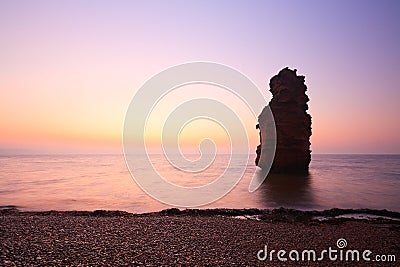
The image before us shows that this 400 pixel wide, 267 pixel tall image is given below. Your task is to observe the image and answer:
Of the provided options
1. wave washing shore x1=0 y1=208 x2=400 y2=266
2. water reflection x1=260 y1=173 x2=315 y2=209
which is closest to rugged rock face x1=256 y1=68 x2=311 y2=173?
water reflection x1=260 y1=173 x2=315 y2=209

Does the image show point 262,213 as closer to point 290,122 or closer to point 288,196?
point 288,196

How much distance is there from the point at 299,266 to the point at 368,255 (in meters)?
2.94

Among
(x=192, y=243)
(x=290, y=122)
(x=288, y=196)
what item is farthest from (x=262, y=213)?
(x=290, y=122)

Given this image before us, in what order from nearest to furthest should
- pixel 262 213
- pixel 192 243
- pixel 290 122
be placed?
pixel 192 243 < pixel 262 213 < pixel 290 122

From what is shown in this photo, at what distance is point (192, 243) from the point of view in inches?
399

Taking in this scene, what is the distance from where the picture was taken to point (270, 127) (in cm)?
4488

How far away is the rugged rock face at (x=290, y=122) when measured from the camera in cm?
4153

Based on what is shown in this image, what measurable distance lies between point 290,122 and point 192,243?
3430 centimetres

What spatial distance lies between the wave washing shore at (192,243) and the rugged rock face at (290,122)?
A: 27679mm

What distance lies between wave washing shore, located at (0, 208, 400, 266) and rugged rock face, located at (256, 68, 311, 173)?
27679mm

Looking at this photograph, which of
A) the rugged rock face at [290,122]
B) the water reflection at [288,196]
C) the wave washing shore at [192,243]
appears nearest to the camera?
the wave washing shore at [192,243]

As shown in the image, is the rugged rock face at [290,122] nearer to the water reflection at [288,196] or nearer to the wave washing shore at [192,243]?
the water reflection at [288,196]

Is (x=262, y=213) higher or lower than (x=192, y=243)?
lower

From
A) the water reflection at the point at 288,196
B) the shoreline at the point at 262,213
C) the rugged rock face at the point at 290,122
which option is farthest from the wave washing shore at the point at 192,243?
the rugged rock face at the point at 290,122
